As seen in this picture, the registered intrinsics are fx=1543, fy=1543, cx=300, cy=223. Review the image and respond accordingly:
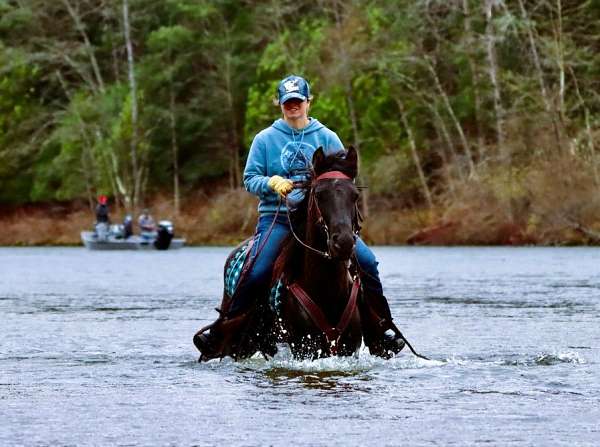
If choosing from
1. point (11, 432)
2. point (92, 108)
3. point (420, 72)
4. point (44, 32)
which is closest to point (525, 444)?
point (11, 432)

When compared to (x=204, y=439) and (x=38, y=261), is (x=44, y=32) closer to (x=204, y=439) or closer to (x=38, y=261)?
(x=38, y=261)

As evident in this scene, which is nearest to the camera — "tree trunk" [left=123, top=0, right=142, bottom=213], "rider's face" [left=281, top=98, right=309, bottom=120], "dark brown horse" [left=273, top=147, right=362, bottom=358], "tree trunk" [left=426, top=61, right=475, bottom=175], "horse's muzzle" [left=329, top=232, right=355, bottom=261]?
"horse's muzzle" [left=329, top=232, right=355, bottom=261]

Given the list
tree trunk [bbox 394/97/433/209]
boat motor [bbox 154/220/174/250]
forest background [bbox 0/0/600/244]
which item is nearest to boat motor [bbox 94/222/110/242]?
boat motor [bbox 154/220/174/250]

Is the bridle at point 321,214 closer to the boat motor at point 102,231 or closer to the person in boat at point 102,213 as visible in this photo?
the boat motor at point 102,231

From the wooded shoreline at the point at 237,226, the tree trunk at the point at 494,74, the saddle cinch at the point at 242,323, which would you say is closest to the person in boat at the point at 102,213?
the wooded shoreline at the point at 237,226

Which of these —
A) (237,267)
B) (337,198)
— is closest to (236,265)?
(237,267)

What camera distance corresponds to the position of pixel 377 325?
1077 cm

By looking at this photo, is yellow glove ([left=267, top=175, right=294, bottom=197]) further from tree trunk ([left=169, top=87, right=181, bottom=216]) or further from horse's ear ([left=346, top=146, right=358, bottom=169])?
tree trunk ([left=169, top=87, right=181, bottom=216])

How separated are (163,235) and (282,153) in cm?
4537

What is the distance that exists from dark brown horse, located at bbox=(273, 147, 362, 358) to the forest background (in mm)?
38782

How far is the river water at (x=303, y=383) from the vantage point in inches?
309

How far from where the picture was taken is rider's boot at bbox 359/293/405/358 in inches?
420

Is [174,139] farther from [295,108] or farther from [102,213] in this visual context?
[295,108]

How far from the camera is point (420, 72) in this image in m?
63.9
